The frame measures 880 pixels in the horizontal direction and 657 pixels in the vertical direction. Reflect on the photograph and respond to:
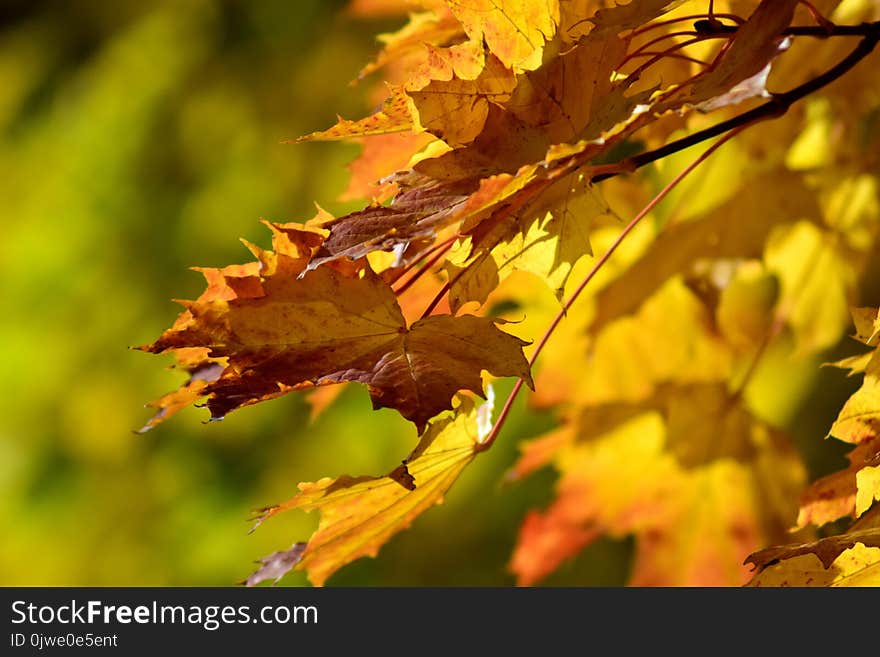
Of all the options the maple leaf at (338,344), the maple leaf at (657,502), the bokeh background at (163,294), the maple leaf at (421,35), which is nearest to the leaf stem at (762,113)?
the maple leaf at (338,344)

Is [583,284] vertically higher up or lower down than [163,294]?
lower down

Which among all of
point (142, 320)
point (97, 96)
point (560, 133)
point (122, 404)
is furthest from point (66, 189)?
point (560, 133)

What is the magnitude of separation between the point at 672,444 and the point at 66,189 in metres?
1.37

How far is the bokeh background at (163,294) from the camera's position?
5.62 feet

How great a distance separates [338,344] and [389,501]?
0.35ft

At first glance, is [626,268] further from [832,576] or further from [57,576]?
[57,576]

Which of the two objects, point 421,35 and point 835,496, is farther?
point 421,35

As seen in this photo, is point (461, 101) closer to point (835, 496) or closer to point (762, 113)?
point (762, 113)

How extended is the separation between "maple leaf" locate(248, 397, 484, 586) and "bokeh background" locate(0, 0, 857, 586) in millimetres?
1071

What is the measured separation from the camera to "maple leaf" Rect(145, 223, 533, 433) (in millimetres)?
481

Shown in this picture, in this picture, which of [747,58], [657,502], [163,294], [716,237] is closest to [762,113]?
[747,58]

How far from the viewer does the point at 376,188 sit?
652 millimetres

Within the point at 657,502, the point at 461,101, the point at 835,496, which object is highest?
the point at 461,101

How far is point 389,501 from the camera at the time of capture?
1.89ft
